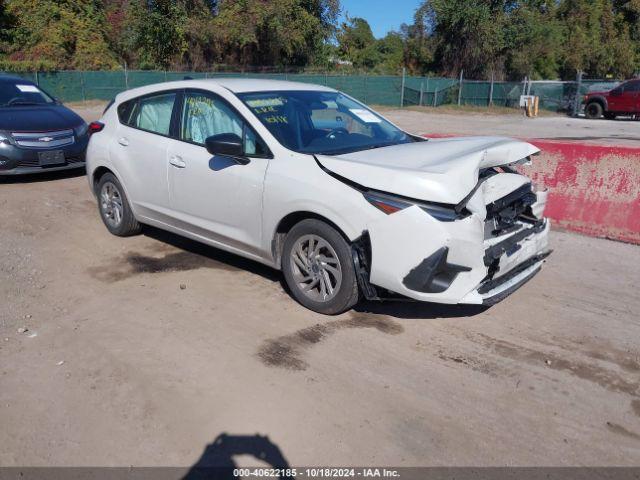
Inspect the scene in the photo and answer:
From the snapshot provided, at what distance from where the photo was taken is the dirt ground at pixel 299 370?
3.07m

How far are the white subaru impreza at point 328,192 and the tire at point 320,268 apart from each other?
0.03ft

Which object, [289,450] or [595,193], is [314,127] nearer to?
[289,450]

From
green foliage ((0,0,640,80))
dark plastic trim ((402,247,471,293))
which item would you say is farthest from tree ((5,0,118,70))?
dark plastic trim ((402,247,471,293))

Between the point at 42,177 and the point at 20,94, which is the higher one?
the point at 20,94

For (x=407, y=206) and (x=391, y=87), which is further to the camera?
(x=391, y=87)

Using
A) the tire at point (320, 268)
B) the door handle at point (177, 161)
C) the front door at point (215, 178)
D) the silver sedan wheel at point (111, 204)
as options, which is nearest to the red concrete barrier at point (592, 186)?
the tire at point (320, 268)

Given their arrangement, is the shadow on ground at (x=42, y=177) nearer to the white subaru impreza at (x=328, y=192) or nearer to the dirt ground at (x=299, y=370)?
the white subaru impreza at (x=328, y=192)

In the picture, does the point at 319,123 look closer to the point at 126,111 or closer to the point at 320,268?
the point at 320,268

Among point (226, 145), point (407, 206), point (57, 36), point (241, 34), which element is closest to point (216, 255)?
point (226, 145)

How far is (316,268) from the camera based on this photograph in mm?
4461

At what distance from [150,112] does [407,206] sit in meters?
3.20

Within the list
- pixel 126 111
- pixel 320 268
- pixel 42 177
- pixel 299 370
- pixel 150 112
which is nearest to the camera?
pixel 299 370

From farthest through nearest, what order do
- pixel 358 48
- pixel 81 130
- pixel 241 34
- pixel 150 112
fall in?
pixel 358 48
pixel 241 34
pixel 81 130
pixel 150 112

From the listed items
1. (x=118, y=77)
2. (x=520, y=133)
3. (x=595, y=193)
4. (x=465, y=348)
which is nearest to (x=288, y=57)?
(x=118, y=77)
